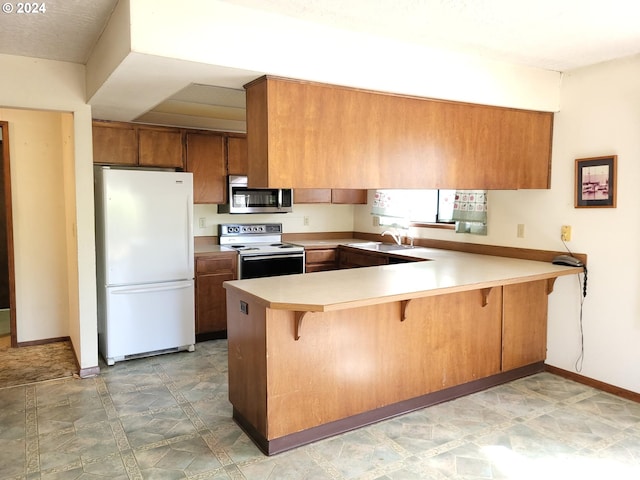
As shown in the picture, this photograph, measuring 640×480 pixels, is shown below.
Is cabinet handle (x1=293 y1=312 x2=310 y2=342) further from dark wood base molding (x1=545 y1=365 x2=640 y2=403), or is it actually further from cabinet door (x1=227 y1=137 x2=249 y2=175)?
cabinet door (x1=227 y1=137 x2=249 y2=175)

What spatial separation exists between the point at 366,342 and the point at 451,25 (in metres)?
1.88

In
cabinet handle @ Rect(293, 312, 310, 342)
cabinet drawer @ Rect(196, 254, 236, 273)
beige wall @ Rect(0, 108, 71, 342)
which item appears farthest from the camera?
cabinet drawer @ Rect(196, 254, 236, 273)

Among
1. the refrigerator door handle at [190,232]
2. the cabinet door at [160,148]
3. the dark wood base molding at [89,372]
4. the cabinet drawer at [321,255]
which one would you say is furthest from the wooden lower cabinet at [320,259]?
the dark wood base molding at [89,372]

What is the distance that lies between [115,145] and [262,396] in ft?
9.34

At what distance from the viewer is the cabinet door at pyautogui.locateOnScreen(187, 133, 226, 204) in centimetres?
468

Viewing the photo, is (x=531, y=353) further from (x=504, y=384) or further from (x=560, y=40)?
(x=560, y=40)

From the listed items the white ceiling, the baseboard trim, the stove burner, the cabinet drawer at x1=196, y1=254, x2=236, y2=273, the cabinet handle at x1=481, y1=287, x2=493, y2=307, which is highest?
the white ceiling

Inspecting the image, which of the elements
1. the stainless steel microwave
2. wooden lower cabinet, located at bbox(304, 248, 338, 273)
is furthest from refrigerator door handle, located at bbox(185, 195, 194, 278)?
wooden lower cabinet, located at bbox(304, 248, 338, 273)

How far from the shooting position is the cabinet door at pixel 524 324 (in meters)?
3.59

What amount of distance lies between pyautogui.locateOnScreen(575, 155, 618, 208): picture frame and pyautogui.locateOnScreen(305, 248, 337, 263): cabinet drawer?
2510 mm

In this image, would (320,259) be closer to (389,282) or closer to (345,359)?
(389,282)

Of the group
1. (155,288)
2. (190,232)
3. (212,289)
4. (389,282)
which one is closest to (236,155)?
(190,232)

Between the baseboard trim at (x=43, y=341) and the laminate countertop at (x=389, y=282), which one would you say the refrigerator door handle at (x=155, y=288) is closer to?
the baseboard trim at (x=43, y=341)

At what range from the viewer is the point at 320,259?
5.22 m
